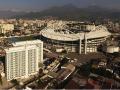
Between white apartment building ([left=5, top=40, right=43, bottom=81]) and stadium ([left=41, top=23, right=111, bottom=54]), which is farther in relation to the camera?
stadium ([left=41, top=23, right=111, bottom=54])

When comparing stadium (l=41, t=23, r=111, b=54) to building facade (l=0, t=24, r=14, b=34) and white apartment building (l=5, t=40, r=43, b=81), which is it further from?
building facade (l=0, t=24, r=14, b=34)

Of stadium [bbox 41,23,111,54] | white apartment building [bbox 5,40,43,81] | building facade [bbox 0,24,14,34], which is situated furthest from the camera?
building facade [bbox 0,24,14,34]

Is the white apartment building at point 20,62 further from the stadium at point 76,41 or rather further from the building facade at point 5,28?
the building facade at point 5,28

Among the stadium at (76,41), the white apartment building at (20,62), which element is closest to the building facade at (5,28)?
the stadium at (76,41)

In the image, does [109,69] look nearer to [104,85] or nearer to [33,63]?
[104,85]

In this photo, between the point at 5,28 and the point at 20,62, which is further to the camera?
the point at 5,28

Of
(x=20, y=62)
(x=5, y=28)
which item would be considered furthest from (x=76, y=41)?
(x=5, y=28)

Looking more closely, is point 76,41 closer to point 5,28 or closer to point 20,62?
point 20,62

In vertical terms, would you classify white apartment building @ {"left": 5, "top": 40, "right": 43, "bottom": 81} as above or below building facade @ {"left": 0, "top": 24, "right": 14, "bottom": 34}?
below

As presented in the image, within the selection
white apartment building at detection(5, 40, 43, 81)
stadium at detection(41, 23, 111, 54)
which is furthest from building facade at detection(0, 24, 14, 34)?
white apartment building at detection(5, 40, 43, 81)

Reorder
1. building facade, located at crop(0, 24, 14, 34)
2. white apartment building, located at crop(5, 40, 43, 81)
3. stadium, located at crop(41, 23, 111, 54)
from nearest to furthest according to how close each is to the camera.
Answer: white apartment building, located at crop(5, 40, 43, 81) → stadium, located at crop(41, 23, 111, 54) → building facade, located at crop(0, 24, 14, 34)

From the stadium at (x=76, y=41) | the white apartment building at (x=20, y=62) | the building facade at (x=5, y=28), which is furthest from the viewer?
the building facade at (x=5, y=28)
